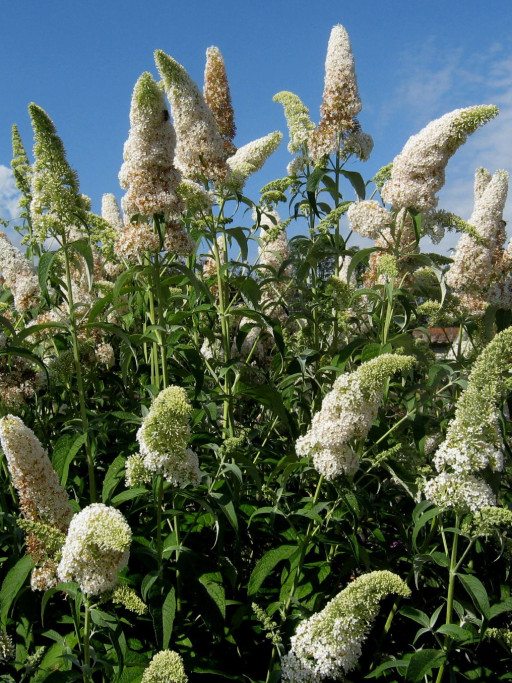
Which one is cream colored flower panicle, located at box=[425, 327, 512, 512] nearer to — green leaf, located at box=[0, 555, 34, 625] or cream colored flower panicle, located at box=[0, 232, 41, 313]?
green leaf, located at box=[0, 555, 34, 625]

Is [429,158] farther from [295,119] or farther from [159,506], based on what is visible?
[159,506]

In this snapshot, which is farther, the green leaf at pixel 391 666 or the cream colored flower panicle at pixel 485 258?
the cream colored flower panicle at pixel 485 258

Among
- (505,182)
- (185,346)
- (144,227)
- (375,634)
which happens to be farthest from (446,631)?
(505,182)

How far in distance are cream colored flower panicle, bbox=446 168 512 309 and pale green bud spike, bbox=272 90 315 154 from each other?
4.28ft

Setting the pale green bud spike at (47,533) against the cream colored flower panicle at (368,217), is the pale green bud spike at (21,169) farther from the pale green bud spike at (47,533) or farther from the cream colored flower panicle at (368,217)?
the pale green bud spike at (47,533)

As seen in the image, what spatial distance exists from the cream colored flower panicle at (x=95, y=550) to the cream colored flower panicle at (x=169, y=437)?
0.27 meters

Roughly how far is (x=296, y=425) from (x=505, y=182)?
90.7 inches

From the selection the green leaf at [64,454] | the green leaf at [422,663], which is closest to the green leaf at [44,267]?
the green leaf at [64,454]

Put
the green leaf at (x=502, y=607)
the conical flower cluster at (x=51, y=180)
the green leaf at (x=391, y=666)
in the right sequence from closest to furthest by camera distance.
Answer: the green leaf at (x=391, y=666) → the green leaf at (x=502, y=607) → the conical flower cluster at (x=51, y=180)

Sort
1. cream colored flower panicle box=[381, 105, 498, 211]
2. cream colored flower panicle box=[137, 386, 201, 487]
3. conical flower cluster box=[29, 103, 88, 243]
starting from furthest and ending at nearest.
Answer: cream colored flower panicle box=[381, 105, 498, 211], conical flower cluster box=[29, 103, 88, 243], cream colored flower panicle box=[137, 386, 201, 487]

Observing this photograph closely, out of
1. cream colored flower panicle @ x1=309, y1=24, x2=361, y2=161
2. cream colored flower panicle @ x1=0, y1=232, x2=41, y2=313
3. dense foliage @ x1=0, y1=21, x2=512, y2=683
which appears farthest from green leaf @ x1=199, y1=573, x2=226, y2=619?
cream colored flower panicle @ x1=309, y1=24, x2=361, y2=161

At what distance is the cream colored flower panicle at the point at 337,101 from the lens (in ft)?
13.2

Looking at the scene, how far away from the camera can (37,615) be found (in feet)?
9.14

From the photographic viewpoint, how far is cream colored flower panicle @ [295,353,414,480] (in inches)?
91.3
